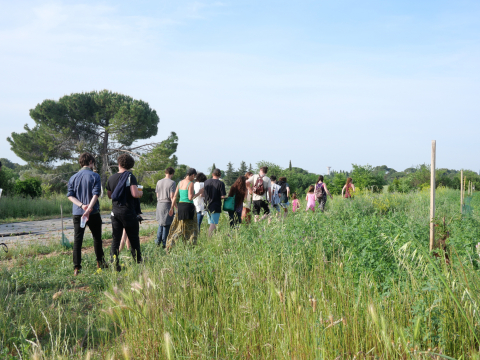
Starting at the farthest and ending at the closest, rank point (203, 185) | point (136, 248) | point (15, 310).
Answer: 1. point (203, 185)
2. point (136, 248)
3. point (15, 310)

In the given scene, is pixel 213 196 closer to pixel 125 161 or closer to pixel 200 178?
pixel 200 178

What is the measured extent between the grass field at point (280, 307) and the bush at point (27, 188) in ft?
64.3

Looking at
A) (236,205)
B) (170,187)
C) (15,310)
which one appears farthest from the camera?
(236,205)

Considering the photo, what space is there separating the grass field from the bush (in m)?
19.6

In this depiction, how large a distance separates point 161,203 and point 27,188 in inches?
753

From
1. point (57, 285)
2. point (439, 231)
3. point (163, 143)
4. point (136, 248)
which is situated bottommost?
point (57, 285)

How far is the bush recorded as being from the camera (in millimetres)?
22141

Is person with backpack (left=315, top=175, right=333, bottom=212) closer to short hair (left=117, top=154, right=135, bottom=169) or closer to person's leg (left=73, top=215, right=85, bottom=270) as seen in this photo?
short hair (left=117, top=154, right=135, bottom=169)

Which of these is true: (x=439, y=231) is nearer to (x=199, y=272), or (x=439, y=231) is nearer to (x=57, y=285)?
(x=199, y=272)

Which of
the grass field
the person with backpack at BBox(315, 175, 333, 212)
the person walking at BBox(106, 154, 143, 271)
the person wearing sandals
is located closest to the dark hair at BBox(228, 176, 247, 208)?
the person wearing sandals

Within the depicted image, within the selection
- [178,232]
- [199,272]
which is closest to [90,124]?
[178,232]

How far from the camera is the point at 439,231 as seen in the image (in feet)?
13.6

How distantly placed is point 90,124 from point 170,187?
28207 mm

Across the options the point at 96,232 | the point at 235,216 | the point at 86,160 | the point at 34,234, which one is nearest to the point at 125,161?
the point at 86,160
